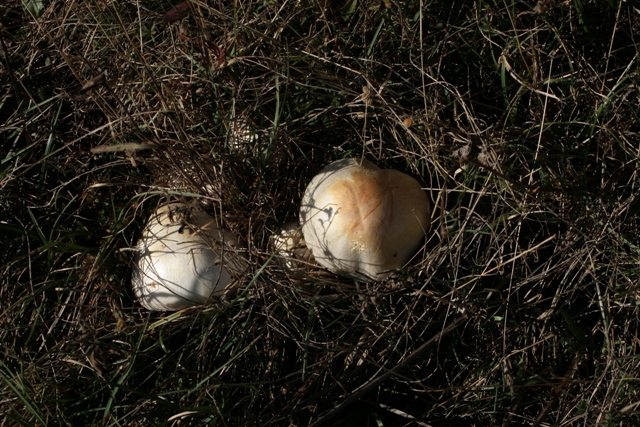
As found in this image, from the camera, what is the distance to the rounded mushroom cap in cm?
181

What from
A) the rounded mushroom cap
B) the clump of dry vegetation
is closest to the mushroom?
the clump of dry vegetation

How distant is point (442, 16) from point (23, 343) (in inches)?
71.0

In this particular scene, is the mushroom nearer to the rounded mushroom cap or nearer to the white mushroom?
the white mushroom

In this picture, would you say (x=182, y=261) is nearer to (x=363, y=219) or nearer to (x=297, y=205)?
(x=297, y=205)

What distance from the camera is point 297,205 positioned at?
6.99 ft

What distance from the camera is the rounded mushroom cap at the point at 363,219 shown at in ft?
5.95

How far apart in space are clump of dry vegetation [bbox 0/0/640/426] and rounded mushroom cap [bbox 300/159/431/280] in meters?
0.09

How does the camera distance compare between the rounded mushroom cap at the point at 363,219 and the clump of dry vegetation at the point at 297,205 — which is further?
the clump of dry vegetation at the point at 297,205

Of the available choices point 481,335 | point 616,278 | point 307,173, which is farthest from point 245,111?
point 616,278

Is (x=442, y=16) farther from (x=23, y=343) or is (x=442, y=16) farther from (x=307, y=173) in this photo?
(x=23, y=343)

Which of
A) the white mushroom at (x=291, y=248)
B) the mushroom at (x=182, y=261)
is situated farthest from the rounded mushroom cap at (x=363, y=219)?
the mushroom at (x=182, y=261)

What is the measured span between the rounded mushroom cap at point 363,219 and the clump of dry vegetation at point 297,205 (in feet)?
0.29

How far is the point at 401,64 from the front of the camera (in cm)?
213

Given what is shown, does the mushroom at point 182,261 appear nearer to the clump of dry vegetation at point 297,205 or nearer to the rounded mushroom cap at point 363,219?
the clump of dry vegetation at point 297,205
